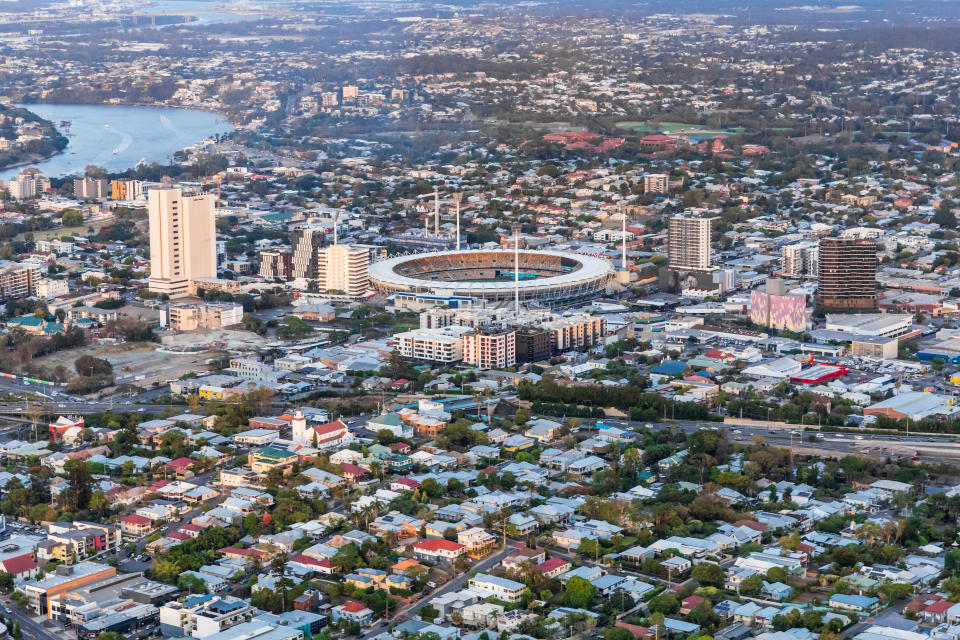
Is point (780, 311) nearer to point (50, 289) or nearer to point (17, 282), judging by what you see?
point (50, 289)

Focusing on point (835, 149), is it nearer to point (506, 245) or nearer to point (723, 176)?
point (723, 176)

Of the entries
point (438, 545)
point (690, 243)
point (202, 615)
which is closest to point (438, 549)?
point (438, 545)

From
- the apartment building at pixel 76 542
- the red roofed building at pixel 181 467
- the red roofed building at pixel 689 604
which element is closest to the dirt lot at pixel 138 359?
the red roofed building at pixel 181 467

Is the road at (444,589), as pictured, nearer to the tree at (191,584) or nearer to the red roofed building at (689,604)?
the tree at (191,584)

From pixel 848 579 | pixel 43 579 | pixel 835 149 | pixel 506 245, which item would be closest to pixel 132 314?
pixel 506 245

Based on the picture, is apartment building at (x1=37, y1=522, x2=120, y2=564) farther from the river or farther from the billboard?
the river
